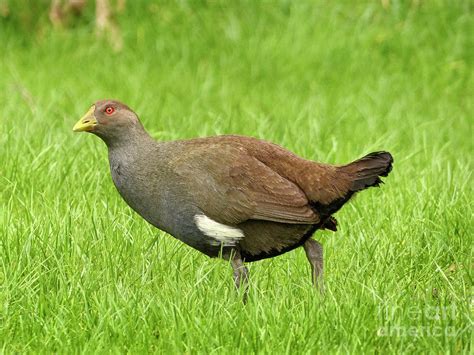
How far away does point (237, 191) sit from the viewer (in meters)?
4.66

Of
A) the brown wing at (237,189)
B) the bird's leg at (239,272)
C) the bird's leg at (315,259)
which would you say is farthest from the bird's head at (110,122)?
the bird's leg at (315,259)

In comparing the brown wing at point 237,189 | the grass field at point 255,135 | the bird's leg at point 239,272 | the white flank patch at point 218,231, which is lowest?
the grass field at point 255,135

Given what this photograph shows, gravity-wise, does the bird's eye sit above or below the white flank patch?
above

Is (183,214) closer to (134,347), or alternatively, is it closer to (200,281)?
(200,281)

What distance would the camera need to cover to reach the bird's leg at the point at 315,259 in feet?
15.5

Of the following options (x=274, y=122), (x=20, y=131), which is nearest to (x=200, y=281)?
(x=20, y=131)

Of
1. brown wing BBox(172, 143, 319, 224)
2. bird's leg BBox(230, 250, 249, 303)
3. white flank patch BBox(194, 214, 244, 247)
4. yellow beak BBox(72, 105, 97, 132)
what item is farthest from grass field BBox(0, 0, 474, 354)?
yellow beak BBox(72, 105, 97, 132)

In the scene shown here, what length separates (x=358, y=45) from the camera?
980 centimetres

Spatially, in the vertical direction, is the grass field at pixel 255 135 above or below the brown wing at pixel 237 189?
below

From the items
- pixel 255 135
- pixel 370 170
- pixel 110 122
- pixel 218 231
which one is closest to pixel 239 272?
pixel 218 231

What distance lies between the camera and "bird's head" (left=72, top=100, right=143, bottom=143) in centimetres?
495

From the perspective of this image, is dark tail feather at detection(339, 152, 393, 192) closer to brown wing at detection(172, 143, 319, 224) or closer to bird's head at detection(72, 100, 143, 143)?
brown wing at detection(172, 143, 319, 224)

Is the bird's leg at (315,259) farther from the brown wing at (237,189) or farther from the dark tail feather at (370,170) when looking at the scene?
the dark tail feather at (370,170)

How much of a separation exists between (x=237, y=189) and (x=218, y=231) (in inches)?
8.6
